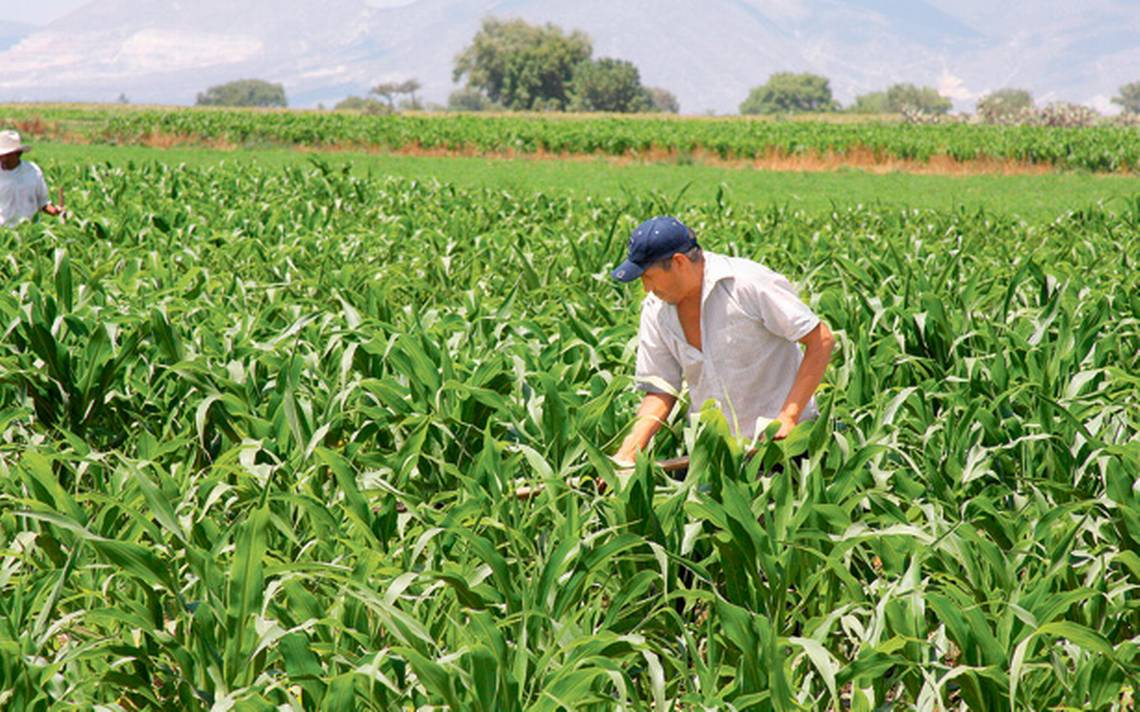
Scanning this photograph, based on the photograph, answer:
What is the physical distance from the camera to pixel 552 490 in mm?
3480

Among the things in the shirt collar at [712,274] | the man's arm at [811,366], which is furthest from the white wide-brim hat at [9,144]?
the man's arm at [811,366]

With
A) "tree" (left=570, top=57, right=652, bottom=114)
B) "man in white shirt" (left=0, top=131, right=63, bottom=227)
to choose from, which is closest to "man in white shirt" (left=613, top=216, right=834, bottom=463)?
"man in white shirt" (left=0, top=131, right=63, bottom=227)

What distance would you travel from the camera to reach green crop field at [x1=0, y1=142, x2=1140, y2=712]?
9.14 ft

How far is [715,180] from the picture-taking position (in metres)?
34.0

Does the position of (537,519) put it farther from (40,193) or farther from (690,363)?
(40,193)

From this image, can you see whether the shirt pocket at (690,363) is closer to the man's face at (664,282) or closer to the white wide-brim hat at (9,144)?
Result: the man's face at (664,282)

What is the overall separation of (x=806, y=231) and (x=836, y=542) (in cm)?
959

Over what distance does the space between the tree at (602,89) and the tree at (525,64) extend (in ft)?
4.78

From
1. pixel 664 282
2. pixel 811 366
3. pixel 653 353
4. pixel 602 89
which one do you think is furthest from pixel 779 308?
pixel 602 89

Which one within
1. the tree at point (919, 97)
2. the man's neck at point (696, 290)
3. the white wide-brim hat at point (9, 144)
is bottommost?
the tree at point (919, 97)

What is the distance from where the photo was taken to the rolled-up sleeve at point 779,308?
448cm

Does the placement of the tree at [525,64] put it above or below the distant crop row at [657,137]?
above

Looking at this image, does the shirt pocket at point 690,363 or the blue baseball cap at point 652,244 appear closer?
the blue baseball cap at point 652,244

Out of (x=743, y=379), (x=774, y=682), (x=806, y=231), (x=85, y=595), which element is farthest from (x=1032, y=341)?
(x=806, y=231)
